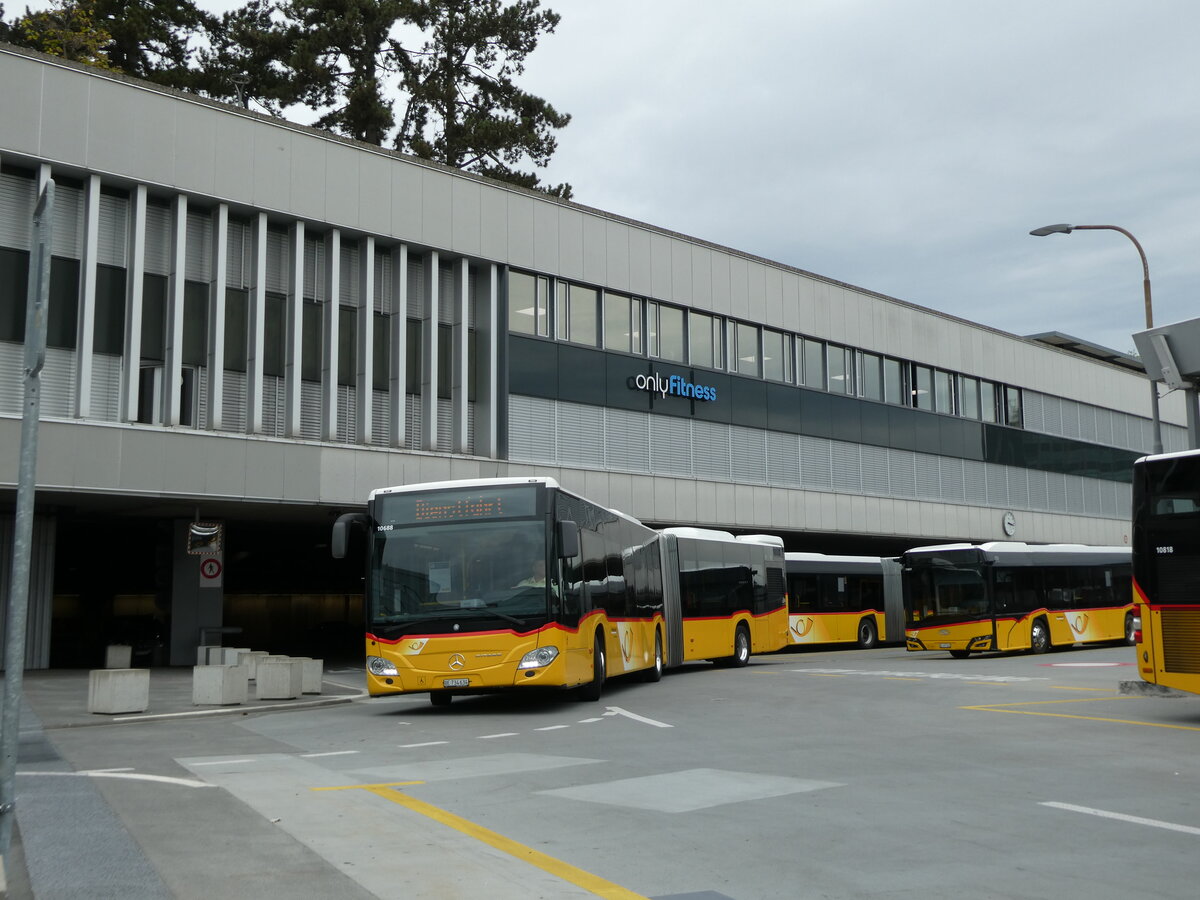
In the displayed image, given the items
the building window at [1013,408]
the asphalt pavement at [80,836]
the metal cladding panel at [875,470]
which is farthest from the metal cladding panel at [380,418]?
the building window at [1013,408]

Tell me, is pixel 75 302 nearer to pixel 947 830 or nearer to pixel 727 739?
pixel 727 739

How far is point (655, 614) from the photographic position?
26062mm

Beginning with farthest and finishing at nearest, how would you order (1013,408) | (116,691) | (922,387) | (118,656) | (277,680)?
(1013,408)
(922,387)
(118,656)
(277,680)
(116,691)

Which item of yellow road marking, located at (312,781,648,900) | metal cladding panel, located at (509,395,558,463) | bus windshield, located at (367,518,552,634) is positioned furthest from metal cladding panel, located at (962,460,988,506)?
yellow road marking, located at (312,781,648,900)

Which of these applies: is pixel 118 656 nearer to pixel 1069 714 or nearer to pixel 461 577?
pixel 461 577

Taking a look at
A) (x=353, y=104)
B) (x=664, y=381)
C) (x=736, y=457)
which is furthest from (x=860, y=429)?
(x=353, y=104)

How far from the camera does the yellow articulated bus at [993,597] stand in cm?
3155

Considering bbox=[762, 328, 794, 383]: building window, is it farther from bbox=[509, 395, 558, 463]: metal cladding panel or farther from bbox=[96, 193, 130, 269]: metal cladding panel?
bbox=[96, 193, 130, 269]: metal cladding panel

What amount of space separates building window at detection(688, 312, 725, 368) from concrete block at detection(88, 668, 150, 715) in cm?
2428

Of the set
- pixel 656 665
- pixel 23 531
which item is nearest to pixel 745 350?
pixel 656 665

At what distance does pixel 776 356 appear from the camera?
141ft

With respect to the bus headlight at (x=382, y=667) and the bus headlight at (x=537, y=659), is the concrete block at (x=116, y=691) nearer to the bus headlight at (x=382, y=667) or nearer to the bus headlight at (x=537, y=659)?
the bus headlight at (x=382, y=667)

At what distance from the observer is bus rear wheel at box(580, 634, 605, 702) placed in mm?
19766

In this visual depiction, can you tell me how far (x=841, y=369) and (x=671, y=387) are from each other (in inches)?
377
